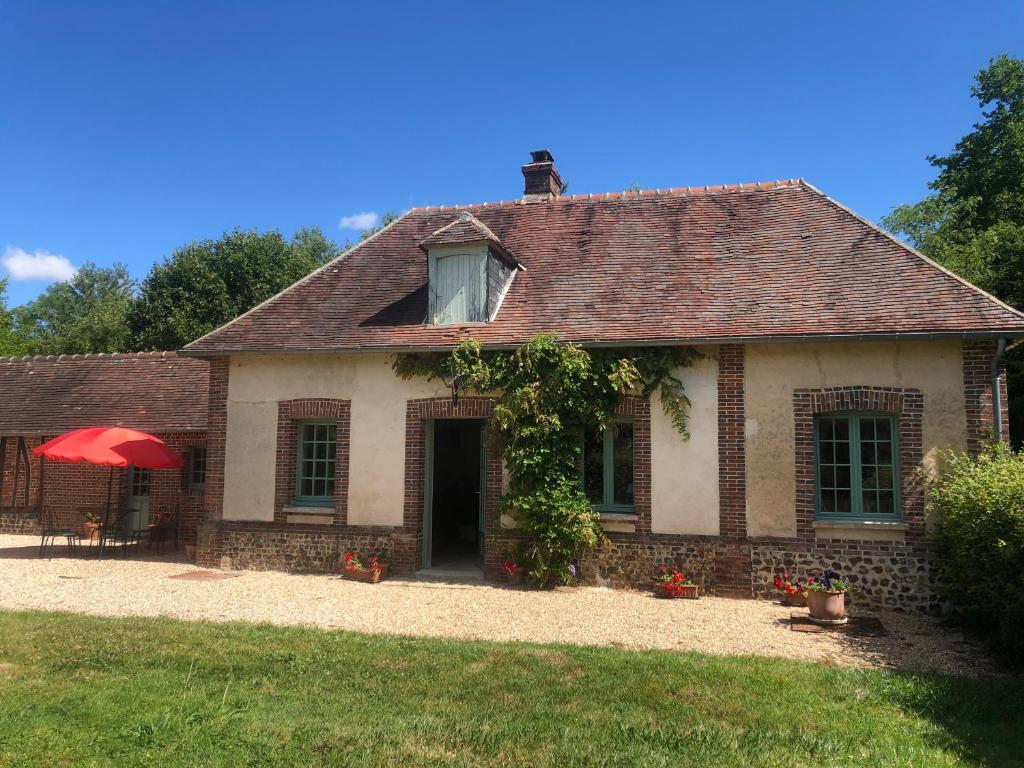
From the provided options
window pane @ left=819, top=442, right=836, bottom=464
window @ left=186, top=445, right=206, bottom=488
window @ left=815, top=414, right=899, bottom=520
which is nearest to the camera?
window @ left=815, top=414, right=899, bottom=520

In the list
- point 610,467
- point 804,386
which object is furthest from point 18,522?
point 804,386

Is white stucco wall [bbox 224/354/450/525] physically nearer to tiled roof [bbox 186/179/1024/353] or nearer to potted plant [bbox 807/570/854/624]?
tiled roof [bbox 186/179/1024/353]

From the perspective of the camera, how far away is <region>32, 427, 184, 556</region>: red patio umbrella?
11984 mm

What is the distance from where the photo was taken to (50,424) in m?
16.3

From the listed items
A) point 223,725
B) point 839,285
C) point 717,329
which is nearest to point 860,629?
point 717,329

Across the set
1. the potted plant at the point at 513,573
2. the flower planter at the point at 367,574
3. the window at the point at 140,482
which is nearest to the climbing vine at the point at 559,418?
the potted plant at the point at 513,573

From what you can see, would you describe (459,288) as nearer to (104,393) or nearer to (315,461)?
(315,461)

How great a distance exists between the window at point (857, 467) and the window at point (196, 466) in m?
11.9

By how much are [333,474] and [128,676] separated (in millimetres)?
5958

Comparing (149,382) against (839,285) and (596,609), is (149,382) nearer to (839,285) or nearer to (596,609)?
(596,609)

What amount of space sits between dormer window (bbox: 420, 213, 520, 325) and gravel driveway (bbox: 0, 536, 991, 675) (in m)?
4.24

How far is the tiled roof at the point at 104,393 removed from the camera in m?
15.9

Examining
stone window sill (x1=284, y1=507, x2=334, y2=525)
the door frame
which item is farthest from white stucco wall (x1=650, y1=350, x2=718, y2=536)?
stone window sill (x1=284, y1=507, x2=334, y2=525)

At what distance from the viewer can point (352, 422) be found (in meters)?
11.3
